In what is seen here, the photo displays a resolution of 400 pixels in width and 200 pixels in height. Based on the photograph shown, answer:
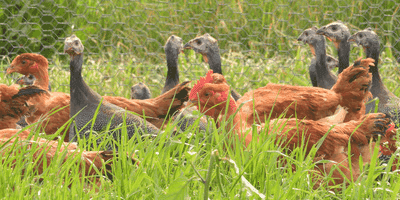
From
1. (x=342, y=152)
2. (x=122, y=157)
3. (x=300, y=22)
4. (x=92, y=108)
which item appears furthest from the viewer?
(x=300, y=22)

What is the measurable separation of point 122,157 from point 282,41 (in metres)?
3.66

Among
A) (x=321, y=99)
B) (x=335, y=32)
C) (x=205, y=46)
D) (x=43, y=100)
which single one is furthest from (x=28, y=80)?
(x=335, y=32)

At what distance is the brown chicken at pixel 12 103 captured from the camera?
261 cm

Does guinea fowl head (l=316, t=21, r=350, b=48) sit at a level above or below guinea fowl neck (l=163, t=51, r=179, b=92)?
above

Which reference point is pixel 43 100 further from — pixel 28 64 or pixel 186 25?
pixel 186 25

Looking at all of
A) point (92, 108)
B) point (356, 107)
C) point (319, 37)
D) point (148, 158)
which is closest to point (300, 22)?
point (319, 37)

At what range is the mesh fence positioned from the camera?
14.7 ft

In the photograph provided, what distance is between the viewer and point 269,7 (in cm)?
476

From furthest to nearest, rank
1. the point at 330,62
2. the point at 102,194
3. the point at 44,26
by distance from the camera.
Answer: the point at 44,26
the point at 330,62
the point at 102,194

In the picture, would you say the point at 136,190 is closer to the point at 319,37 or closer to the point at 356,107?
the point at 356,107

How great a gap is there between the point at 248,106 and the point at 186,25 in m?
2.62

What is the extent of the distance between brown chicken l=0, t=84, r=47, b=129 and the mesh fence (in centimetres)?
167

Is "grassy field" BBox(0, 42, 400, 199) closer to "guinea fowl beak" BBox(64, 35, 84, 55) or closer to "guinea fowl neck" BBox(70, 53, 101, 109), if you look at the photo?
"guinea fowl neck" BBox(70, 53, 101, 109)

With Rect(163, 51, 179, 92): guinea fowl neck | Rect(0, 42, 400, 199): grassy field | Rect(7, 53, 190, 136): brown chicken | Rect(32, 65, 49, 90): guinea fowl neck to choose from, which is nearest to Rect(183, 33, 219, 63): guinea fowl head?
Rect(163, 51, 179, 92): guinea fowl neck
